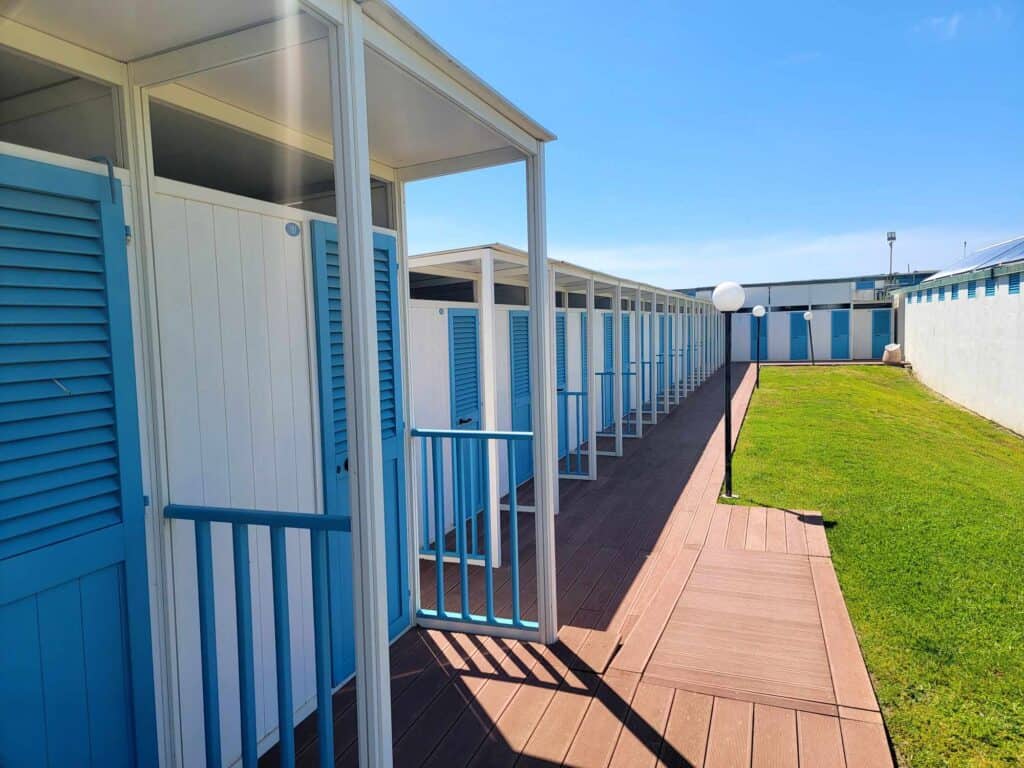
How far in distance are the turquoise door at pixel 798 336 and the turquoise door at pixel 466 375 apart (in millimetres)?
21437

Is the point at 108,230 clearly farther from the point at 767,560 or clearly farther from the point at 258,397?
the point at 767,560

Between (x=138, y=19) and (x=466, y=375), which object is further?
(x=466, y=375)

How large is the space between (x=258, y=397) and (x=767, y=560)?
3.18 meters

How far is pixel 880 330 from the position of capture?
74.5 feet

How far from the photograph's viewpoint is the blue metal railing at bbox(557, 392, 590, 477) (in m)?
6.46

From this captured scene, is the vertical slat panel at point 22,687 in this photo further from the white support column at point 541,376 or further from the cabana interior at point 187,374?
the white support column at point 541,376

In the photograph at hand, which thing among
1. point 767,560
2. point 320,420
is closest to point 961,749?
point 767,560

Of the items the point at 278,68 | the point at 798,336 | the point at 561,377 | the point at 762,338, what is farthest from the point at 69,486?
the point at 798,336

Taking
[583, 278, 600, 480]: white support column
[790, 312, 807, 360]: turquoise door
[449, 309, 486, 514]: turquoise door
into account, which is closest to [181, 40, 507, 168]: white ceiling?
[449, 309, 486, 514]: turquoise door

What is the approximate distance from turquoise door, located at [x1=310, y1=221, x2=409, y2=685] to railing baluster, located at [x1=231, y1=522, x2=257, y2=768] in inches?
24.8

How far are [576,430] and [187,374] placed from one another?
5.85 meters

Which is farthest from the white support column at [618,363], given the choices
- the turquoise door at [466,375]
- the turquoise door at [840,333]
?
A: the turquoise door at [840,333]

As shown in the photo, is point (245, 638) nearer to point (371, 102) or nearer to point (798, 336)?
point (371, 102)

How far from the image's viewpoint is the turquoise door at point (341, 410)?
8.02 ft
